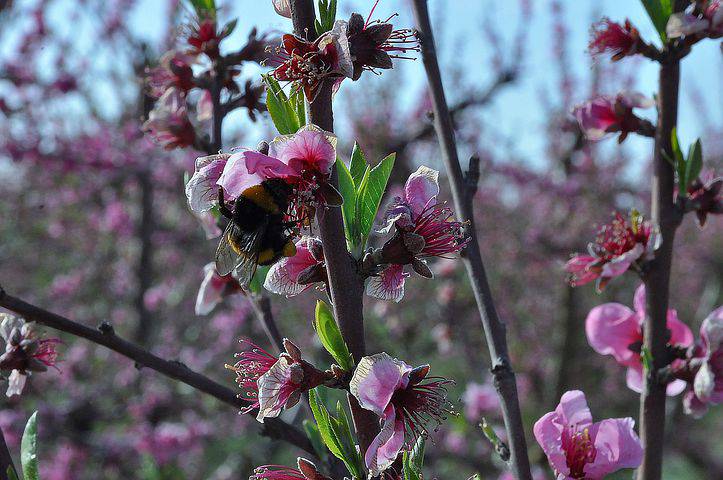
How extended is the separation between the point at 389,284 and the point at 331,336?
16cm

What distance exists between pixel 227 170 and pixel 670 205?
108cm

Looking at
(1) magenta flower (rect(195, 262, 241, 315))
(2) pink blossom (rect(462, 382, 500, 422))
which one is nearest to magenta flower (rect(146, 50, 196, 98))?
(1) magenta flower (rect(195, 262, 241, 315))

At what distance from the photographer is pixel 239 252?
122 cm

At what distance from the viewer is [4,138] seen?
5969 mm

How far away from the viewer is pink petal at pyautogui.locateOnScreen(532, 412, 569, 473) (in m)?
1.16

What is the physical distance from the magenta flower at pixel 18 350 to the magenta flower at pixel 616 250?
116cm

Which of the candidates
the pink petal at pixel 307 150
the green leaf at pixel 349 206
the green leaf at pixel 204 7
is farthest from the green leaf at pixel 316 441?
the green leaf at pixel 204 7

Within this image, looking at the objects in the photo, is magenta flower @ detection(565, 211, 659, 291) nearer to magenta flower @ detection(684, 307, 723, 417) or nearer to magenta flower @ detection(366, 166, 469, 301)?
magenta flower @ detection(684, 307, 723, 417)

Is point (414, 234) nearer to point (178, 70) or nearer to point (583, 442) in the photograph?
point (583, 442)

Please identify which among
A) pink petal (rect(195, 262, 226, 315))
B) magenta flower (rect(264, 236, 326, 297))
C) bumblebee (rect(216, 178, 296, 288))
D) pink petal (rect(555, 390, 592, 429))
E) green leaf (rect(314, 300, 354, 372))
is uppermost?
bumblebee (rect(216, 178, 296, 288))

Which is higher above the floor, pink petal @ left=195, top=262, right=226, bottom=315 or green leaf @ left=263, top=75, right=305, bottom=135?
green leaf @ left=263, top=75, right=305, bottom=135

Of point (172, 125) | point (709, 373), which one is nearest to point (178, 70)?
point (172, 125)

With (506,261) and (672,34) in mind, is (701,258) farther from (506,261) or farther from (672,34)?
(672,34)

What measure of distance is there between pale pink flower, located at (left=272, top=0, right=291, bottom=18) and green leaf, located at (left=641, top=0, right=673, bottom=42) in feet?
2.72
